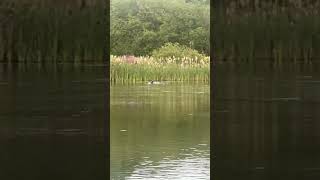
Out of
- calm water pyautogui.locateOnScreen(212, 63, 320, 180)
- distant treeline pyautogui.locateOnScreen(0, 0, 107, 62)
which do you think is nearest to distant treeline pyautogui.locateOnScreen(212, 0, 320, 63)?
calm water pyautogui.locateOnScreen(212, 63, 320, 180)

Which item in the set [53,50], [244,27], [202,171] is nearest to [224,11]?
[244,27]

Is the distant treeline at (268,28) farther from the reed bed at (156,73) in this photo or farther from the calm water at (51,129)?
the reed bed at (156,73)

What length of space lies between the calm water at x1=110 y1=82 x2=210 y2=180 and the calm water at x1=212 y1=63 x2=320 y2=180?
26 cm

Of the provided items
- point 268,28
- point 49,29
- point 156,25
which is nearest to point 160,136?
point 268,28

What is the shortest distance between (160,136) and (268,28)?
8.69 m

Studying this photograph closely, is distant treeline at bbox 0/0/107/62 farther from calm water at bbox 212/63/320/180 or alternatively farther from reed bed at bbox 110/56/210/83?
calm water at bbox 212/63/320/180

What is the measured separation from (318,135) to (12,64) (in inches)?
440

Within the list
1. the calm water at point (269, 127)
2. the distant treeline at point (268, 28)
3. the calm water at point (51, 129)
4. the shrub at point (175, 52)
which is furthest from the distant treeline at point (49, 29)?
the shrub at point (175, 52)

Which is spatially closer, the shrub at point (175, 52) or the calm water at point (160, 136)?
the calm water at point (160, 136)

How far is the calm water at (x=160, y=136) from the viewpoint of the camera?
729 cm

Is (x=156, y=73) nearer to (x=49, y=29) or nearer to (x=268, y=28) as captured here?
(x=49, y=29)

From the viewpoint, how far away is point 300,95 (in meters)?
13.9

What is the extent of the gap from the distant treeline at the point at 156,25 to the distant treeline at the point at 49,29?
18.4m

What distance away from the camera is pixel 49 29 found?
18453 mm
